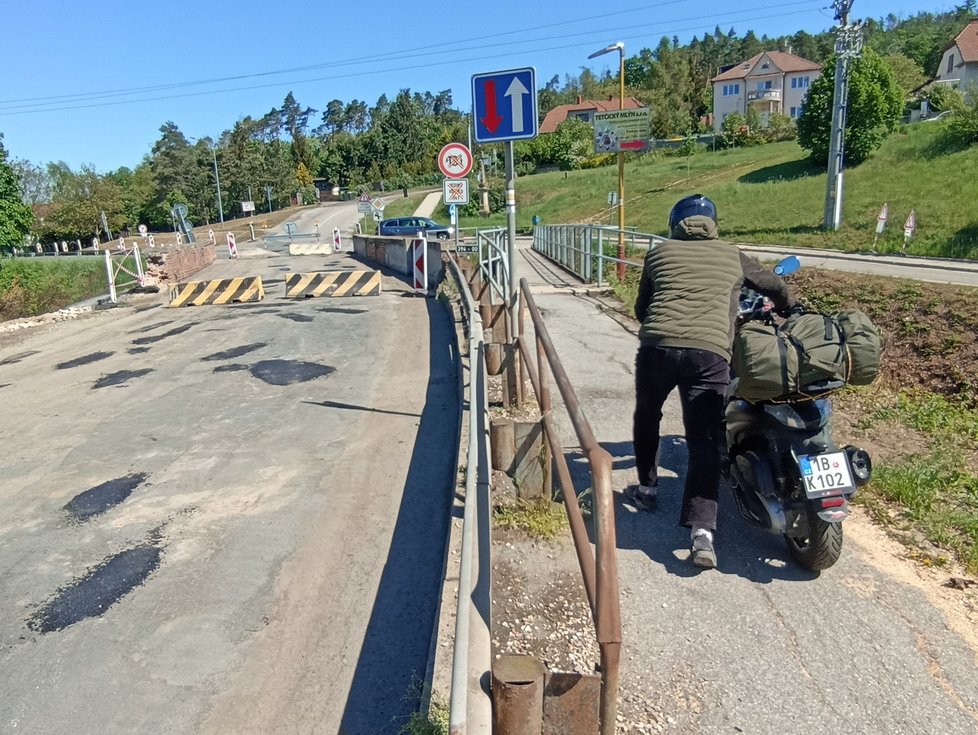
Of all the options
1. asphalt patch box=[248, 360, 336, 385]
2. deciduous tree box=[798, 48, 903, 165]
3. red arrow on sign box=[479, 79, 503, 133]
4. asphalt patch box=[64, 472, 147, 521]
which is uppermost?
deciduous tree box=[798, 48, 903, 165]

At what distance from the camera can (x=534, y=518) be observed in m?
4.43

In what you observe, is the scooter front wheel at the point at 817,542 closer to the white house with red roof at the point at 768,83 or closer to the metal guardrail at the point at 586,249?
the metal guardrail at the point at 586,249

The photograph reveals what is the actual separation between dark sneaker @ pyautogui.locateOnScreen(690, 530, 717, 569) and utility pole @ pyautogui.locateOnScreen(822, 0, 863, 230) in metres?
23.5

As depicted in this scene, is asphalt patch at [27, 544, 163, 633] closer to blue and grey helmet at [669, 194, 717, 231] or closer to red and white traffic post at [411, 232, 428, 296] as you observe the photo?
blue and grey helmet at [669, 194, 717, 231]

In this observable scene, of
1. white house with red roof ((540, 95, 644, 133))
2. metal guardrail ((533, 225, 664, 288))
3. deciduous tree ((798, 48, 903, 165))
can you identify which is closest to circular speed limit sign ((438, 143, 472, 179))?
metal guardrail ((533, 225, 664, 288))

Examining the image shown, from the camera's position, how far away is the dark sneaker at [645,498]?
4500 mm

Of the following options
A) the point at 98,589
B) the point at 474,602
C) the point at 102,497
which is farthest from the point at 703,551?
the point at 102,497

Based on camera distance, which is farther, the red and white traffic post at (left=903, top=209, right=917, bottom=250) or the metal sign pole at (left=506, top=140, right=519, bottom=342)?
the red and white traffic post at (left=903, top=209, right=917, bottom=250)

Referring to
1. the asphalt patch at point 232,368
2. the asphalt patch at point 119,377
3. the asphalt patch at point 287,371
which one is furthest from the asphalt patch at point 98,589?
the asphalt patch at point 119,377

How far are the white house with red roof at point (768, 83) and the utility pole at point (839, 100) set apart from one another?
73026 mm

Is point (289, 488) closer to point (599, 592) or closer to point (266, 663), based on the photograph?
point (266, 663)

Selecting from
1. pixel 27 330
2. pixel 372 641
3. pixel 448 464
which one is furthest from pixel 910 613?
pixel 27 330

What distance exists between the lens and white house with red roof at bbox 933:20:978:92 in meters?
71.2

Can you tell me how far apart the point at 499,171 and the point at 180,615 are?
72015mm
